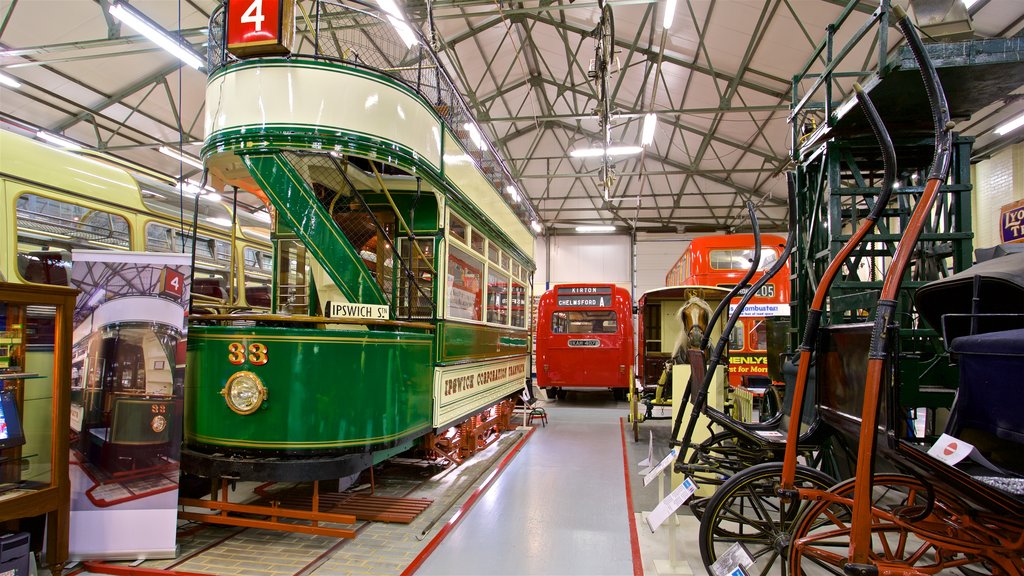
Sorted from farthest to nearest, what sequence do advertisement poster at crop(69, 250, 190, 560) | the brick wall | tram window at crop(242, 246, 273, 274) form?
the brick wall < tram window at crop(242, 246, 273, 274) < advertisement poster at crop(69, 250, 190, 560)

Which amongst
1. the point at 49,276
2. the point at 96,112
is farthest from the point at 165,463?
the point at 96,112

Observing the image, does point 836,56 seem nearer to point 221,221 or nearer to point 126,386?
point 126,386

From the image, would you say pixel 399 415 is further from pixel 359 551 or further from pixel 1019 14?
pixel 1019 14

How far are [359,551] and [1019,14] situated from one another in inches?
460

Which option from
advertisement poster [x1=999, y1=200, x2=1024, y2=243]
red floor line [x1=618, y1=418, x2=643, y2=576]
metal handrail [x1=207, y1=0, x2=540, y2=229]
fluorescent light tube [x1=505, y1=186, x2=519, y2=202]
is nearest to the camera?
red floor line [x1=618, y1=418, x2=643, y2=576]

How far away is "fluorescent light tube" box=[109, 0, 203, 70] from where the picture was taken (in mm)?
6531

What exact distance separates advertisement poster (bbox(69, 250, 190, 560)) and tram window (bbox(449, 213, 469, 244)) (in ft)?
7.78

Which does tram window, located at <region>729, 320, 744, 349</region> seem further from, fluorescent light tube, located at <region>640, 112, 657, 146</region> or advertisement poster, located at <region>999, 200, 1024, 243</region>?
advertisement poster, located at <region>999, 200, 1024, 243</region>

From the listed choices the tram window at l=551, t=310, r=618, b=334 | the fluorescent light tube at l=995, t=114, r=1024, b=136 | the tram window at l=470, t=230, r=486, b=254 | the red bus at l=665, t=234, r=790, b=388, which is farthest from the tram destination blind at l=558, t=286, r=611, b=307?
the fluorescent light tube at l=995, t=114, r=1024, b=136

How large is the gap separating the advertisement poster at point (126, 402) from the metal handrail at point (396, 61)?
178 centimetres

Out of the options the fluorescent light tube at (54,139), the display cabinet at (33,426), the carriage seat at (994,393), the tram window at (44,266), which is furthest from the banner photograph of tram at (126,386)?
the fluorescent light tube at (54,139)

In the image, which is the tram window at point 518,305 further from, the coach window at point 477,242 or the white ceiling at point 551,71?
the white ceiling at point 551,71

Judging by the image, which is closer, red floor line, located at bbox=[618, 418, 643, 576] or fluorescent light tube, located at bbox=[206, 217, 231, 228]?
red floor line, located at bbox=[618, 418, 643, 576]

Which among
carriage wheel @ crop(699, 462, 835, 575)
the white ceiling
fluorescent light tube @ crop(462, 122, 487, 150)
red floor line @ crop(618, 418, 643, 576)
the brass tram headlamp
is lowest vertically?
red floor line @ crop(618, 418, 643, 576)
